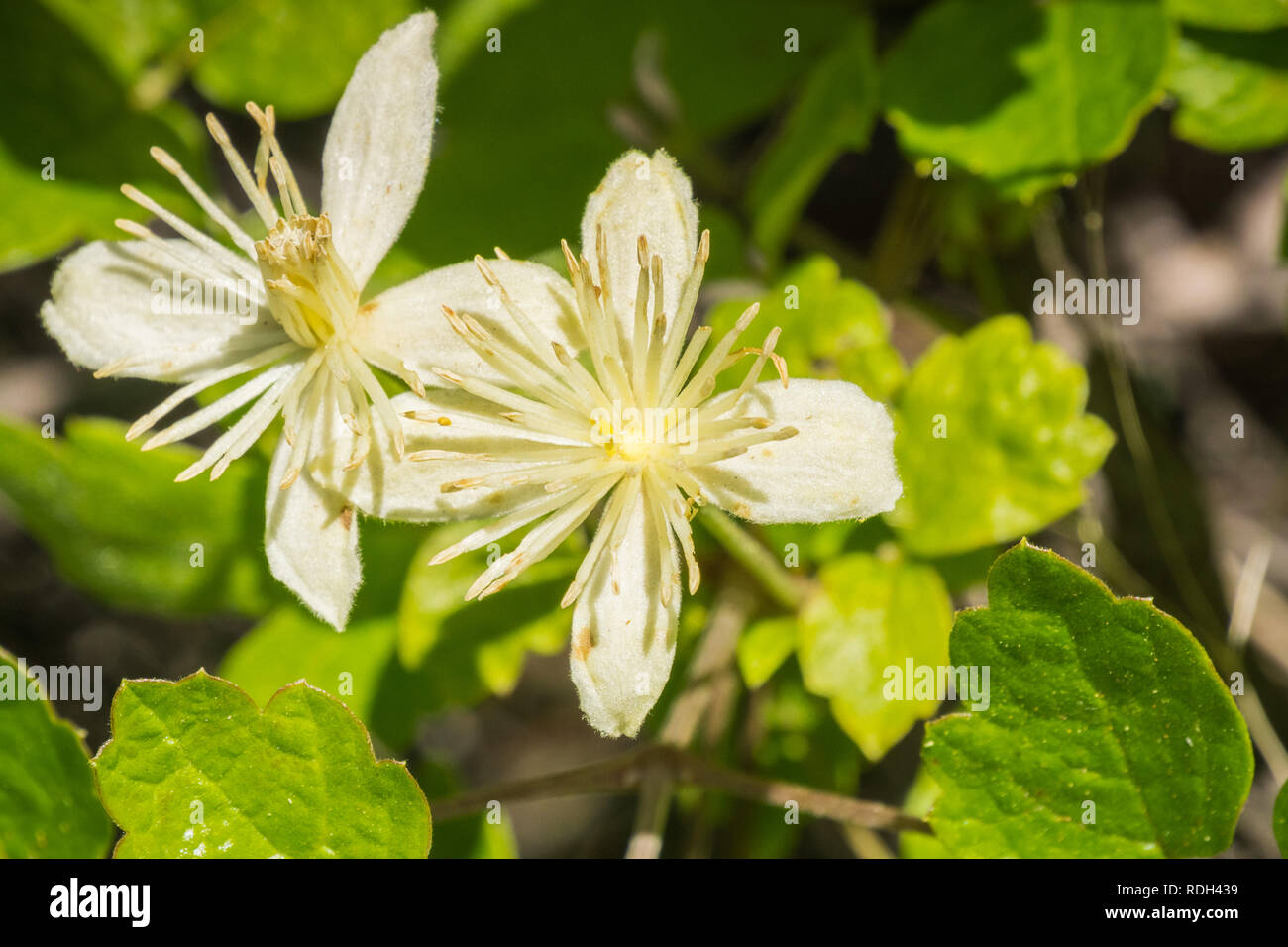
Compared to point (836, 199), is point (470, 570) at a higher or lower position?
lower

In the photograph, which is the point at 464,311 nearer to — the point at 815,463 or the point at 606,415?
the point at 606,415

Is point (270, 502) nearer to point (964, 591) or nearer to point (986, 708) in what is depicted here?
point (986, 708)

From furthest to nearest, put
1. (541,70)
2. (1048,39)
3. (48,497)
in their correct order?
(541,70) → (48,497) → (1048,39)

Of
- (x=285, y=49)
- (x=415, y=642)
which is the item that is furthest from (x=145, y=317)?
(x=285, y=49)

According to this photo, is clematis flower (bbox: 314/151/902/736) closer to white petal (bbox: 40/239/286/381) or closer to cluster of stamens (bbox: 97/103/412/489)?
cluster of stamens (bbox: 97/103/412/489)

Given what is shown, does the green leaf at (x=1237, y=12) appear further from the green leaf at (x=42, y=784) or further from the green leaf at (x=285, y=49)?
the green leaf at (x=42, y=784)
